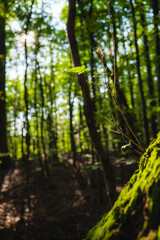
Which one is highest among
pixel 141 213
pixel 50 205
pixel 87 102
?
pixel 87 102

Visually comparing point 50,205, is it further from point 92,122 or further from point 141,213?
point 141,213

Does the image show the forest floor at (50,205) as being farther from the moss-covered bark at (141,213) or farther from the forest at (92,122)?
the moss-covered bark at (141,213)

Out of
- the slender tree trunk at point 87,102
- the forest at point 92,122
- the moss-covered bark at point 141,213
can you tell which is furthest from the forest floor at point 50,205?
the moss-covered bark at point 141,213

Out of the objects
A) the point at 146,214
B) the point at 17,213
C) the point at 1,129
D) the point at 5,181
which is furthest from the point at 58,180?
the point at 146,214

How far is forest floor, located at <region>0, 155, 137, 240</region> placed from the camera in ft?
21.7

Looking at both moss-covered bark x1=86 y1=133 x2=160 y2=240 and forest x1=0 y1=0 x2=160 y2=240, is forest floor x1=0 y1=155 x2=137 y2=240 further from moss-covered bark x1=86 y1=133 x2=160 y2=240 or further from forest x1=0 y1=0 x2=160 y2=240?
moss-covered bark x1=86 y1=133 x2=160 y2=240

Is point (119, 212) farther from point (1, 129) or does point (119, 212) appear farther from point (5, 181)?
point (1, 129)

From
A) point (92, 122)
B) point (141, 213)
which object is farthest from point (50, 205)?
point (141, 213)

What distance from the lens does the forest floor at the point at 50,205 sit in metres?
6.61

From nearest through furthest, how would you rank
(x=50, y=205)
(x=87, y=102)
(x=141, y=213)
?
1. (x=141, y=213)
2. (x=87, y=102)
3. (x=50, y=205)

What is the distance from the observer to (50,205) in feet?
29.6

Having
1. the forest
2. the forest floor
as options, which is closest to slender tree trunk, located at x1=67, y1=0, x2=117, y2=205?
the forest

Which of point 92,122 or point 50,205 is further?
point 50,205

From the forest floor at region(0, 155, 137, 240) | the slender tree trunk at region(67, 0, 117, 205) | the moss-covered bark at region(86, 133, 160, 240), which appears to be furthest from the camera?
the forest floor at region(0, 155, 137, 240)
